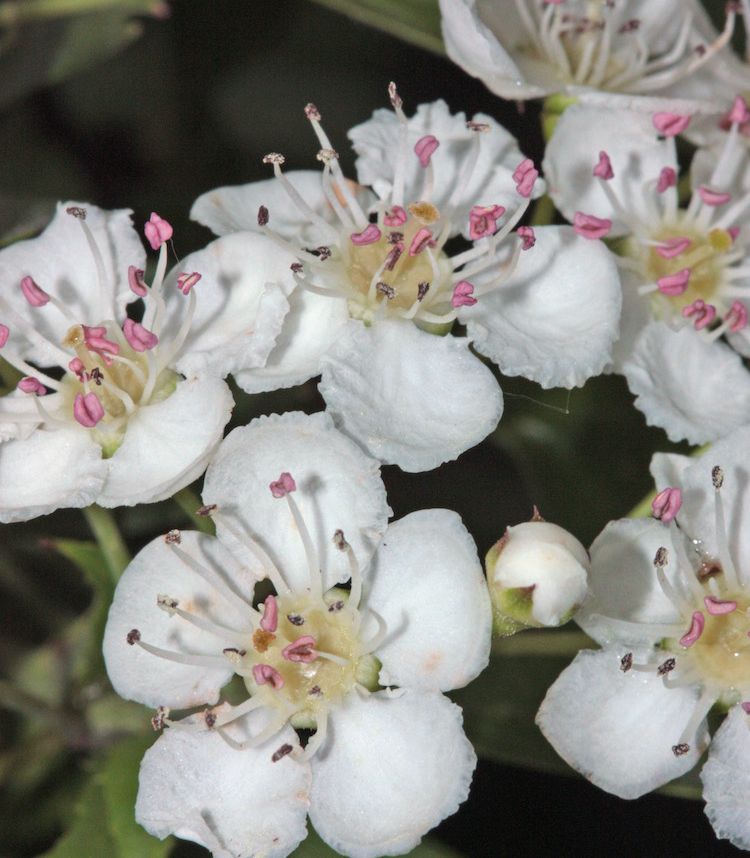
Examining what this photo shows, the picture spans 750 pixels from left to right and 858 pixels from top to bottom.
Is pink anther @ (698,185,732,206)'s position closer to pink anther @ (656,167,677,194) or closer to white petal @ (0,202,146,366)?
pink anther @ (656,167,677,194)

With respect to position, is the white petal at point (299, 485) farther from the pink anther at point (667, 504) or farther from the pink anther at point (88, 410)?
the pink anther at point (667, 504)

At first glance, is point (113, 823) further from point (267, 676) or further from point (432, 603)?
point (432, 603)

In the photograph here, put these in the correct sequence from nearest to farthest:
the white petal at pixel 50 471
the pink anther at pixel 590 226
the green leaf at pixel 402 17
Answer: the white petal at pixel 50 471 < the pink anther at pixel 590 226 < the green leaf at pixel 402 17

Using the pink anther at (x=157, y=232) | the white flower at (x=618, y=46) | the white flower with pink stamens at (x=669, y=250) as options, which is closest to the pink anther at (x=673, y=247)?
the white flower with pink stamens at (x=669, y=250)

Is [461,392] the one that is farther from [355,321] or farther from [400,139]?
[400,139]

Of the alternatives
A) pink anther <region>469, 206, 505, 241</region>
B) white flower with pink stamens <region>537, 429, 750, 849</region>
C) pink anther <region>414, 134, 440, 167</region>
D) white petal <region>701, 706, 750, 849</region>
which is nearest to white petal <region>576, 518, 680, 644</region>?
white flower with pink stamens <region>537, 429, 750, 849</region>

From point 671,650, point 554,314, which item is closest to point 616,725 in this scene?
point 671,650
